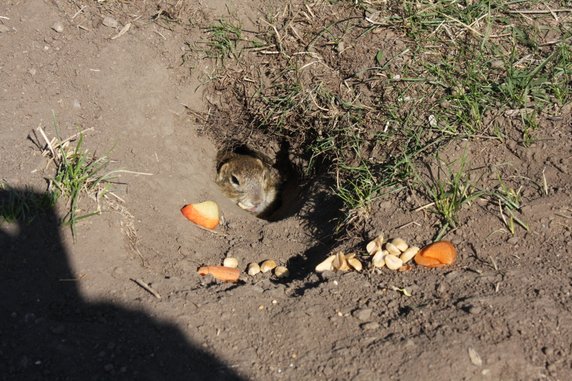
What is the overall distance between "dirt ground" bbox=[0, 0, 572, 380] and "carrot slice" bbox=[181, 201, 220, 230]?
95 millimetres

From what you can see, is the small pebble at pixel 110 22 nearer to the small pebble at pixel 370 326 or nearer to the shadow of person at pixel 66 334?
the shadow of person at pixel 66 334

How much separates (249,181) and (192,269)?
7.69 feet

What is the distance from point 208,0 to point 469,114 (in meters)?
2.23

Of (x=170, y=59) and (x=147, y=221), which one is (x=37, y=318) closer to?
(x=147, y=221)

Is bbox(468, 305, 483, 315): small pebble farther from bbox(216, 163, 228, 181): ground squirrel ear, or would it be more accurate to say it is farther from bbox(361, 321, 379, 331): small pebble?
bbox(216, 163, 228, 181): ground squirrel ear

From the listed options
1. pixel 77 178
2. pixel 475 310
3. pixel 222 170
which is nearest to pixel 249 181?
pixel 222 170

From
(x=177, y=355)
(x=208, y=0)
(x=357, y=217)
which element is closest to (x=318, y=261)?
(x=357, y=217)

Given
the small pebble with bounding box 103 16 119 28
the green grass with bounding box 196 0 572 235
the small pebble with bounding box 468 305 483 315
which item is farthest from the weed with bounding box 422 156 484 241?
the small pebble with bounding box 103 16 119 28

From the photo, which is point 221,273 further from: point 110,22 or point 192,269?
point 110,22

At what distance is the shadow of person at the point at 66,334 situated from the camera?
3102mm

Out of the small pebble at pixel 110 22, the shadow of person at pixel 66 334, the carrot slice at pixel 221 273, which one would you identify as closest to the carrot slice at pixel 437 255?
the carrot slice at pixel 221 273

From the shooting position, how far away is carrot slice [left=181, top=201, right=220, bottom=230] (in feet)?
14.8

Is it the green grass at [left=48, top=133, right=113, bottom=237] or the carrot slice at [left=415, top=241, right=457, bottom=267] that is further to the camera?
the green grass at [left=48, top=133, right=113, bottom=237]

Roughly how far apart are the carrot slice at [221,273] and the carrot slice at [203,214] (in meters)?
0.55
